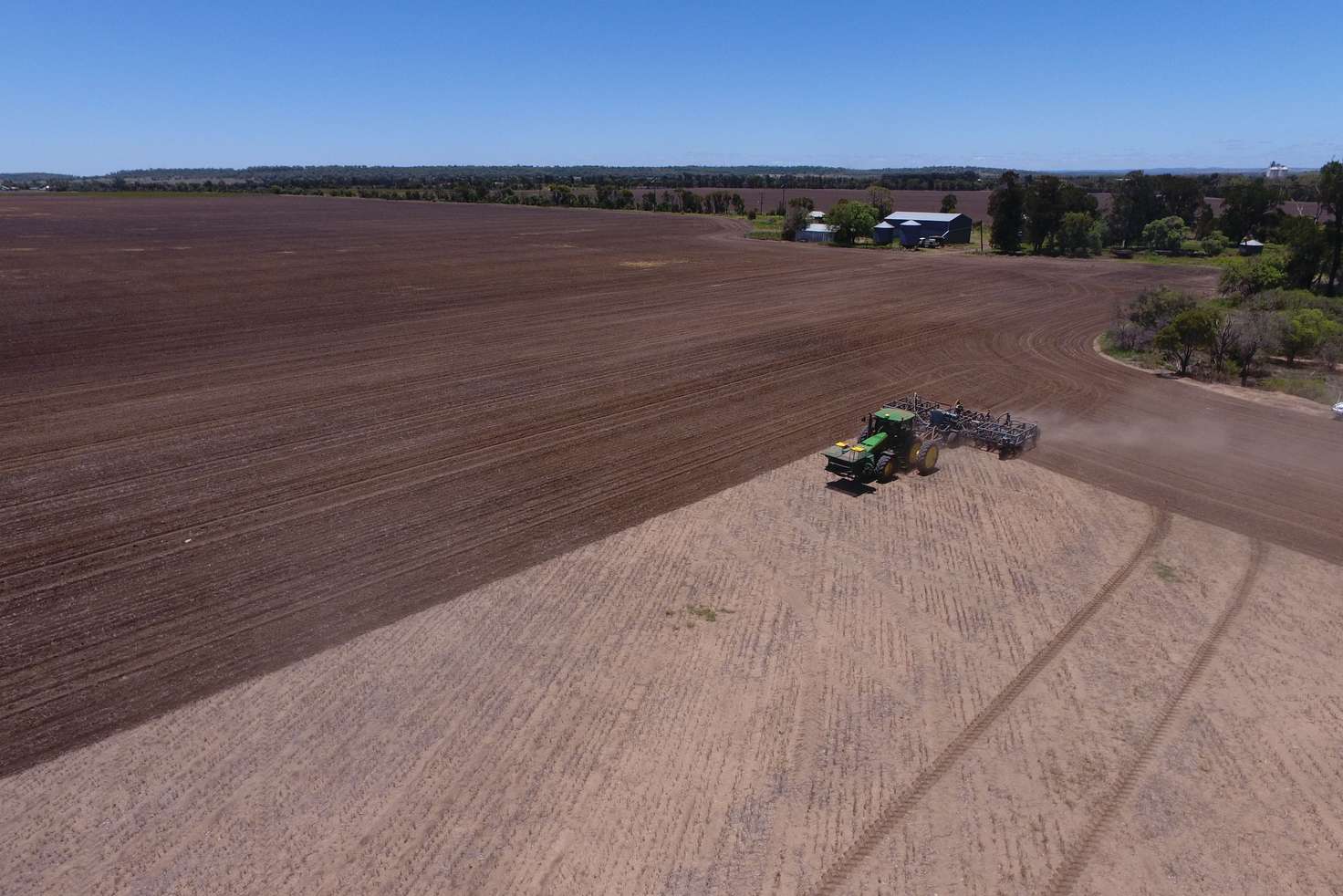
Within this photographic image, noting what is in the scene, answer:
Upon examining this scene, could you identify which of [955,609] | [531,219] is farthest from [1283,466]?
[531,219]

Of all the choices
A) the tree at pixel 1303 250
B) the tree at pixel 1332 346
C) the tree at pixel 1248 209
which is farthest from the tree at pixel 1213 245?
the tree at pixel 1332 346

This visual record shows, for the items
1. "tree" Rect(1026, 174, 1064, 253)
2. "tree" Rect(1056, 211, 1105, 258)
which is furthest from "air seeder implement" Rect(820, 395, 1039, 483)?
"tree" Rect(1056, 211, 1105, 258)

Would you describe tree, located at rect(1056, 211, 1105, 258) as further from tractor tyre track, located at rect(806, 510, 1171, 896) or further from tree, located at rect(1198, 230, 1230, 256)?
tractor tyre track, located at rect(806, 510, 1171, 896)

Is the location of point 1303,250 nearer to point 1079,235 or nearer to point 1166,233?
point 1079,235

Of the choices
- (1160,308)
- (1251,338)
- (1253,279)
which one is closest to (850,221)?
(1253,279)

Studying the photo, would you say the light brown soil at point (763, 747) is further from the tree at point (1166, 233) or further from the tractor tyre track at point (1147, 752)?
the tree at point (1166, 233)

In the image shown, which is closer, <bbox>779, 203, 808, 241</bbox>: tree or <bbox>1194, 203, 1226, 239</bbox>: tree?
<bbox>1194, 203, 1226, 239</bbox>: tree
